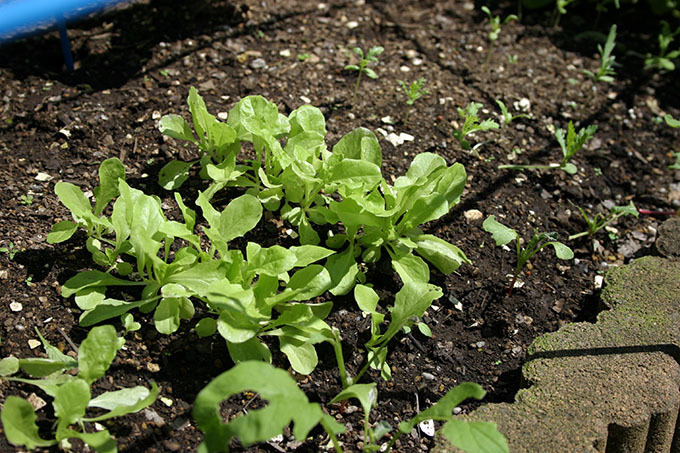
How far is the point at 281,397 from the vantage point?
4.44 ft

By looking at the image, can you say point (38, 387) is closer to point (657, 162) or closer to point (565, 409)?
point (565, 409)

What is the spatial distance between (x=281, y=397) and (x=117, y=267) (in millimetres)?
898

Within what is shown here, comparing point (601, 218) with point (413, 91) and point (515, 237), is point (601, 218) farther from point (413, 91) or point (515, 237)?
point (413, 91)

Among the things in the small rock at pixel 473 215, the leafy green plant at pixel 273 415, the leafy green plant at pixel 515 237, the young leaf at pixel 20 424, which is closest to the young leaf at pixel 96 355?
the young leaf at pixel 20 424

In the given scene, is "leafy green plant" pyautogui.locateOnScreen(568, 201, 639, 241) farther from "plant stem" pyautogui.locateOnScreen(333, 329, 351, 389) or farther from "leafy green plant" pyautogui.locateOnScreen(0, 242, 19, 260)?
"leafy green plant" pyautogui.locateOnScreen(0, 242, 19, 260)

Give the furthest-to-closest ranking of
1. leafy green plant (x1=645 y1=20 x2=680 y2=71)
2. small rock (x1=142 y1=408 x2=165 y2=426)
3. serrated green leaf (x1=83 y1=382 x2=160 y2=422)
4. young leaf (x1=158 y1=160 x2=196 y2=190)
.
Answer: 1. leafy green plant (x1=645 y1=20 x2=680 y2=71)
2. young leaf (x1=158 y1=160 x2=196 y2=190)
3. small rock (x1=142 y1=408 x2=165 y2=426)
4. serrated green leaf (x1=83 y1=382 x2=160 y2=422)

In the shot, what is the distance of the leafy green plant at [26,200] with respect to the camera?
87.0 inches

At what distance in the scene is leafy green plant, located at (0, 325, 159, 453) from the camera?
1.49 m

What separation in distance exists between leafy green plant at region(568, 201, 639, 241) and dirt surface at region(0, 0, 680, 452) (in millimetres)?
47

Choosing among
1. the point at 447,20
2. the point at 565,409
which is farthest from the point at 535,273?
the point at 447,20

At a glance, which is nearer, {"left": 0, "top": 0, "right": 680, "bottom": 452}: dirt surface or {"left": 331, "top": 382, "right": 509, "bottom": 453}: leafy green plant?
{"left": 331, "top": 382, "right": 509, "bottom": 453}: leafy green plant

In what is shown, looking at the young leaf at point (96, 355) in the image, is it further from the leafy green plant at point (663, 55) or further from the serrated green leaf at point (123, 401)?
the leafy green plant at point (663, 55)

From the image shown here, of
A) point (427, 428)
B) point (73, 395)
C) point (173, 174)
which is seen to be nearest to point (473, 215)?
point (427, 428)

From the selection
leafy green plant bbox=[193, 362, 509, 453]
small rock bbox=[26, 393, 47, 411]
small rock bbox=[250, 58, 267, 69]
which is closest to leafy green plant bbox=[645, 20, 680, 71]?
small rock bbox=[250, 58, 267, 69]
